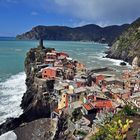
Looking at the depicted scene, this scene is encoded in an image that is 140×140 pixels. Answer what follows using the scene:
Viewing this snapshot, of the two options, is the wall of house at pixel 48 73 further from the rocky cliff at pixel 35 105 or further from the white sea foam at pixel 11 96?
the white sea foam at pixel 11 96

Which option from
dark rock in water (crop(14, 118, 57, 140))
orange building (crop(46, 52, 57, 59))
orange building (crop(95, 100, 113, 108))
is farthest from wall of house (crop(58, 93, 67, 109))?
A: orange building (crop(46, 52, 57, 59))

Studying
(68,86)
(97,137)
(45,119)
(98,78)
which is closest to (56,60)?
(98,78)

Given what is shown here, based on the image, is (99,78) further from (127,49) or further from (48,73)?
(127,49)

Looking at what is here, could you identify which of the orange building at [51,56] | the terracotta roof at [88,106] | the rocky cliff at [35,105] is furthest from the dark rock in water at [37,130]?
the orange building at [51,56]

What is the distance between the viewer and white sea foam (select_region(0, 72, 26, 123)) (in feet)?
137

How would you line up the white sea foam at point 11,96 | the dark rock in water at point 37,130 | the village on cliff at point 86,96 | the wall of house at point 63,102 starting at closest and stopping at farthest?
the village on cliff at point 86,96, the dark rock in water at point 37,130, the wall of house at point 63,102, the white sea foam at point 11,96

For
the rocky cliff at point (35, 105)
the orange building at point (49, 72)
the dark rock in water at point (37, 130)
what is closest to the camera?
the dark rock in water at point (37, 130)

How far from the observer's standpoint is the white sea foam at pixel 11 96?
4178 cm

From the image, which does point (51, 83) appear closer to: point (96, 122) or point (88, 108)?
point (88, 108)

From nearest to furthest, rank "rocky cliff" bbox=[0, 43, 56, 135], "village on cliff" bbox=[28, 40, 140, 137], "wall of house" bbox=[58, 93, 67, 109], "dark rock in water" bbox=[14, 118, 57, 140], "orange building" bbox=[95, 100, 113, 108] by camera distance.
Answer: "village on cliff" bbox=[28, 40, 140, 137]
"dark rock in water" bbox=[14, 118, 57, 140]
"orange building" bbox=[95, 100, 113, 108]
"rocky cliff" bbox=[0, 43, 56, 135]
"wall of house" bbox=[58, 93, 67, 109]

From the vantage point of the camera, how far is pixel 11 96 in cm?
5003

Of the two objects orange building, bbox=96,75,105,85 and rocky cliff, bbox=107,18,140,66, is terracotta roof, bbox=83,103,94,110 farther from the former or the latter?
rocky cliff, bbox=107,18,140,66

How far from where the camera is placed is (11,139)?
33375 mm

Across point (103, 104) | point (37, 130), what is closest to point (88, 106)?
point (103, 104)
